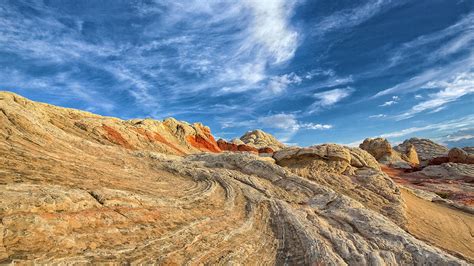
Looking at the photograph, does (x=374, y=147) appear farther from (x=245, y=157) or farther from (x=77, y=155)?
(x=77, y=155)

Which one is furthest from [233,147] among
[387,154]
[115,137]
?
[387,154]

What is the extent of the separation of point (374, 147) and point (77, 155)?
9834cm

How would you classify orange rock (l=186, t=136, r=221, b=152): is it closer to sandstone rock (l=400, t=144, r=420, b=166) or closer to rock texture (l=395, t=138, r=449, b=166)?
sandstone rock (l=400, t=144, r=420, b=166)

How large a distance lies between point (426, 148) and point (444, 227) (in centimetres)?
11456

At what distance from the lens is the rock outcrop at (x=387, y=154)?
90.8 meters

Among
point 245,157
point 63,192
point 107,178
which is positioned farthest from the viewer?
point 245,157

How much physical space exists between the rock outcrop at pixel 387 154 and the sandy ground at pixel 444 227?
70.0 metres

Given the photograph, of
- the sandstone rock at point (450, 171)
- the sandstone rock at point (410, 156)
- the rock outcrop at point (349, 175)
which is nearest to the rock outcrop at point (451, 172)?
the sandstone rock at point (450, 171)

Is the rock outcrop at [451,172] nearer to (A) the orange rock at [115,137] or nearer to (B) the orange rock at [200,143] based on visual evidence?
(B) the orange rock at [200,143]

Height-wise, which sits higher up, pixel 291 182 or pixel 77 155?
pixel 77 155

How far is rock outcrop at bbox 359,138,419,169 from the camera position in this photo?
90838 millimetres

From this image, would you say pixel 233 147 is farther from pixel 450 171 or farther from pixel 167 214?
pixel 167 214

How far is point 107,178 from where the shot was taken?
13617mm

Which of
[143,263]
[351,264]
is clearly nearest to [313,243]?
[351,264]
